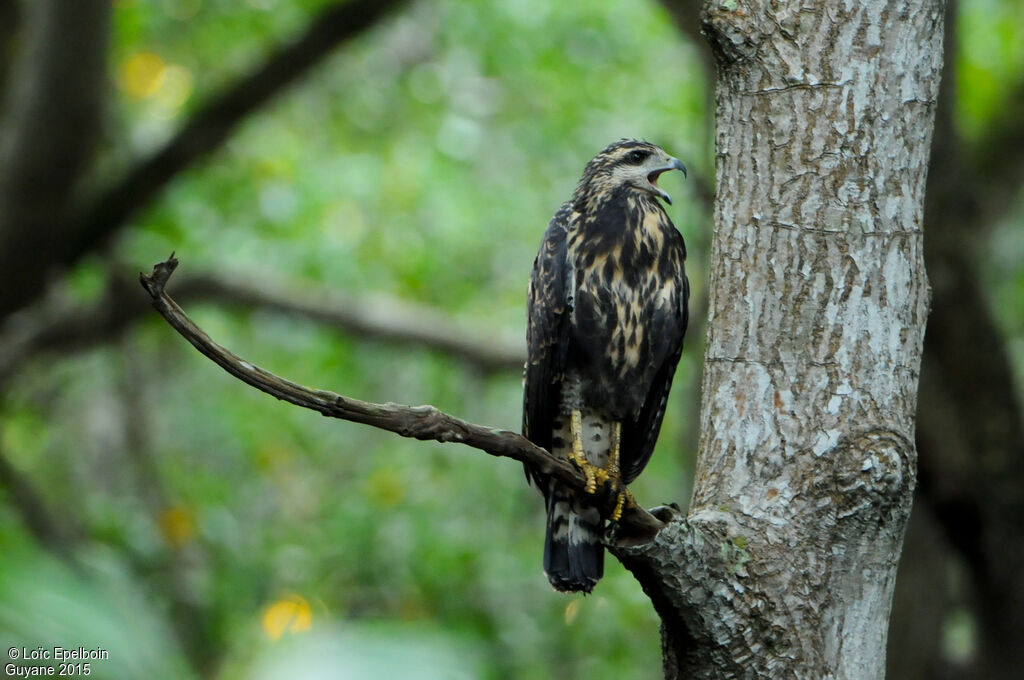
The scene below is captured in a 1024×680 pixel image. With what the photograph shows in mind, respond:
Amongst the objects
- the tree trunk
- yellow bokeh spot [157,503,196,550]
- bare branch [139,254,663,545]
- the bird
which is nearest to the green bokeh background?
yellow bokeh spot [157,503,196,550]

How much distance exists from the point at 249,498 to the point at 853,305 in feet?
22.9

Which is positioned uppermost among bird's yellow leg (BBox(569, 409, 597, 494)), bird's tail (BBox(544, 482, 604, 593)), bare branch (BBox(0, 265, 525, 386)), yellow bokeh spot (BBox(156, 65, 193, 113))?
yellow bokeh spot (BBox(156, 65, 193, 113))

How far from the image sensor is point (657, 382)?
301cm

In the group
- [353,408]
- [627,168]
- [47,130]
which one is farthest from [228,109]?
[353,408]

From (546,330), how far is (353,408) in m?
1.14

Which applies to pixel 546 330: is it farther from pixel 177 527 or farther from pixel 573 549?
pixel 177 527

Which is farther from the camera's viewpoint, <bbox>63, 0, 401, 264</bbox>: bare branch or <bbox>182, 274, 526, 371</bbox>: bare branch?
<bbox>182, 274, 526, 371</bbox>: bare branch

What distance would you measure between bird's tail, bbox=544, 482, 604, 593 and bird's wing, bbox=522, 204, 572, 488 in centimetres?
16

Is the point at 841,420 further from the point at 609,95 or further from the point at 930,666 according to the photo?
the point at 609,95

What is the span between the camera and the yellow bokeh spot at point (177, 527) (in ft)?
18.1

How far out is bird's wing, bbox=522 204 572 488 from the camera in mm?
2879

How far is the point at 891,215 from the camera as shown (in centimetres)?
228

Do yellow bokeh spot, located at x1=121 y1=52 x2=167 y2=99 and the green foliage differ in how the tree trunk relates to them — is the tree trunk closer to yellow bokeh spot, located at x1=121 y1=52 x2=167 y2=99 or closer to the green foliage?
the green foliage

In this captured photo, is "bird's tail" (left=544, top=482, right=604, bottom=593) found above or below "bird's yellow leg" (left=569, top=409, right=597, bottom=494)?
below
